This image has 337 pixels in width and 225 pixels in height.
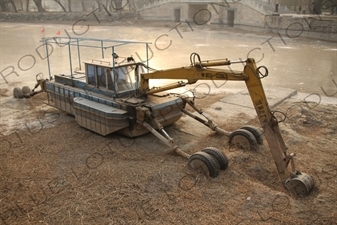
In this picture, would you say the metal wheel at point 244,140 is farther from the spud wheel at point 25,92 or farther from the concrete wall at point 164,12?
the concrete wall at point 164,12

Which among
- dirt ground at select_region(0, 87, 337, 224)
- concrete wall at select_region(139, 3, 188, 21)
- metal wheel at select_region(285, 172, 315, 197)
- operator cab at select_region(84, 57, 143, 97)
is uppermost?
concrete wall at select_region(139, 3, 188, 21)

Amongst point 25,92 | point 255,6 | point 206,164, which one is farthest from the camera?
point 255,6

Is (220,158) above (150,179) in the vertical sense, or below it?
above

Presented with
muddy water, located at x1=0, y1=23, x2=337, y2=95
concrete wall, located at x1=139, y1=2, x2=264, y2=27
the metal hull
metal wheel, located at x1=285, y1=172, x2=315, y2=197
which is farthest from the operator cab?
concrete wall, located at x1=139, y1=2, x2=264, y2=27

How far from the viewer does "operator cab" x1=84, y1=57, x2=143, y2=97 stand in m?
9.41

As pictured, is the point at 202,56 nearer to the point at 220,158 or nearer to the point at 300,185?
the point at 220,158

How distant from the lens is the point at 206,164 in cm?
716

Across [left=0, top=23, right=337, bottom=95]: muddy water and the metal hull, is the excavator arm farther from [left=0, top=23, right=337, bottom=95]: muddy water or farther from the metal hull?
[left=0, top=23, right=337, bottom=95]: muddy water

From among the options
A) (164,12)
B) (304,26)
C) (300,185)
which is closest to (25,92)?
(300,185)

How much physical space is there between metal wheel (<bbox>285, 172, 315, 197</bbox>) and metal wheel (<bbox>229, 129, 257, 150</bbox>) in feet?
6.02

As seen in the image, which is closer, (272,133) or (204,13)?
(272,133)

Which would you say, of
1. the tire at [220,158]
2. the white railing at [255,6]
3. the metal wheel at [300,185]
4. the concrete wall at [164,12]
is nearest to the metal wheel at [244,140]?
the tire at [220,158]

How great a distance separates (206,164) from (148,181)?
1.25 m

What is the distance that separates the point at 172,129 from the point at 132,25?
3753 cm
